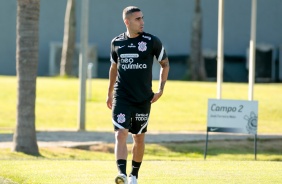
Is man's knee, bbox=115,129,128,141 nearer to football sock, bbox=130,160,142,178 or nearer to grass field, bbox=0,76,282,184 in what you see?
football sock, bbox=130,160,142,178

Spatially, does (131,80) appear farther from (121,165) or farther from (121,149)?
(121,165)

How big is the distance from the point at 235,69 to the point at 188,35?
9.49ft

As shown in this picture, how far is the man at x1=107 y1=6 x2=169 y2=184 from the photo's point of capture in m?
11.2

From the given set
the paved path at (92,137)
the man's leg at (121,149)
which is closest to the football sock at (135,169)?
the man's leg at (121,149)

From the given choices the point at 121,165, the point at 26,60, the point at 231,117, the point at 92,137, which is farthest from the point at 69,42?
the point at 121,165

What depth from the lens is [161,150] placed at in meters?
21.0

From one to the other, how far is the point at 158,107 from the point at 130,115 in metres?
19.4

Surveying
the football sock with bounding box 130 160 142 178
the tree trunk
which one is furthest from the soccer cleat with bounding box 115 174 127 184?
the tree trunk

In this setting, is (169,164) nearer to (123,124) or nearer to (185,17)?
(123,124)

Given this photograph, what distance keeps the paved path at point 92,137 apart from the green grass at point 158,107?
7.46 ft

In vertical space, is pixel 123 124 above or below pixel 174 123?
above

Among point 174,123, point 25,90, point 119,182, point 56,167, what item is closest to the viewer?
point 119,182

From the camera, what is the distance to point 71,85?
35125mm

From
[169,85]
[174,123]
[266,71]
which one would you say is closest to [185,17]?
[266,71]
